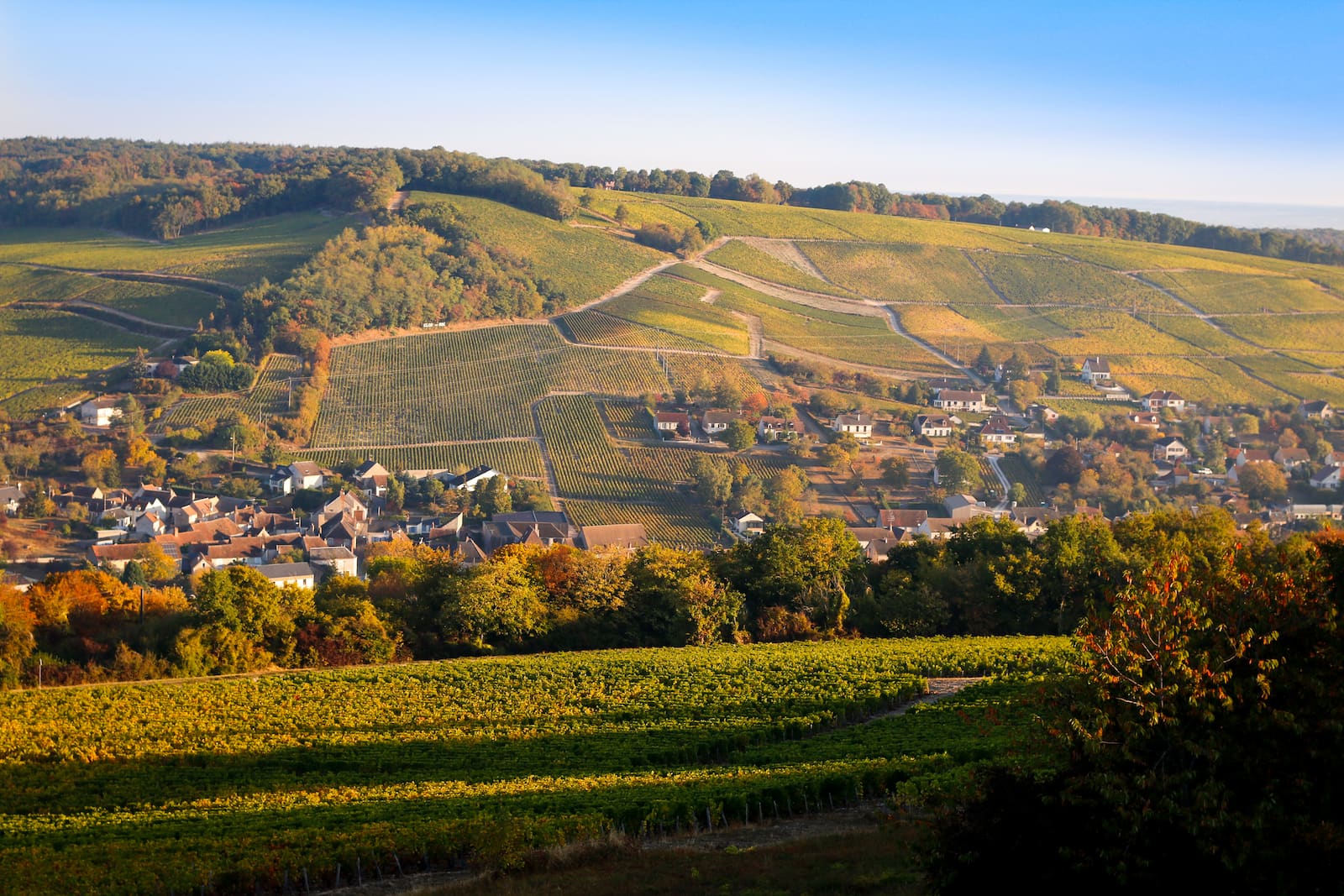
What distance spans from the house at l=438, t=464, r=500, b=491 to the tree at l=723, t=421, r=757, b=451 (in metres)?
14.7

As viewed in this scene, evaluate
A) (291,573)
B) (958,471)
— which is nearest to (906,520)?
(958,471)

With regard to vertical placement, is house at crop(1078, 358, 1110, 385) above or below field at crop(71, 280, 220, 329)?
above

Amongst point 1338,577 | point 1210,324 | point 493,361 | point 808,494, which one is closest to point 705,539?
point 808,494

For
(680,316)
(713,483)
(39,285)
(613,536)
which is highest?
(680,316)

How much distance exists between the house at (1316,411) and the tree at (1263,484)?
14.4 meters

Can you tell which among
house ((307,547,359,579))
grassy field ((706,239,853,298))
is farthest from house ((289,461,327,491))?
grassy field ((706,239,853,298))

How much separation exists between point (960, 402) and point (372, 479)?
41.9m

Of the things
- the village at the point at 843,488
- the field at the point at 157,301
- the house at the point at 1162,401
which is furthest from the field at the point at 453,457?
the house at the point at 1162,401

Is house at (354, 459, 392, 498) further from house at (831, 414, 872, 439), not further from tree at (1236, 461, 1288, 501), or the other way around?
tree at (1236, 461, 1288, 501)

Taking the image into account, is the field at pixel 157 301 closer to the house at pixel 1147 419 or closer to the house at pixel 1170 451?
the house at pixel 1147 419

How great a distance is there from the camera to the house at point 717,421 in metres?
73.2

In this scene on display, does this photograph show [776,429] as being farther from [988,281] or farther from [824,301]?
[988,281]

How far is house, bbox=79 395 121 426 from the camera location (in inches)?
2783

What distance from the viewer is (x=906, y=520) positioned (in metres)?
61.2
